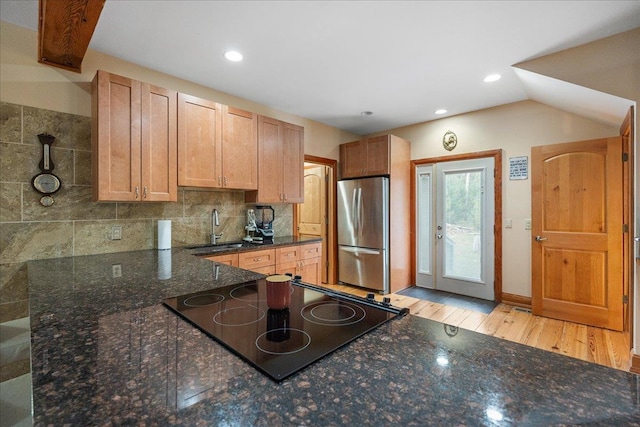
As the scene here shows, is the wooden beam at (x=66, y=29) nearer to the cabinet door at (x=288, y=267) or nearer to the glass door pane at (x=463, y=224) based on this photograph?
the cabinet door at (x=288, y=267)

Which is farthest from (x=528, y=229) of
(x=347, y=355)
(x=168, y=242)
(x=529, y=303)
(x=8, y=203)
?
(x=8, y=203)

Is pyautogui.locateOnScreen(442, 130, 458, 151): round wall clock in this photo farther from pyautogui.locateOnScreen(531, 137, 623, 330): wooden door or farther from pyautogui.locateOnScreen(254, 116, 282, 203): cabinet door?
pyautogui.locateOnScreen(254, 116, 282, 203): cabinet door

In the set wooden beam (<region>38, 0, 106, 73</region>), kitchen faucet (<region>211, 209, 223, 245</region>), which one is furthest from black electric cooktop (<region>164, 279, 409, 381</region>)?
kitchen faucet (<region>211, 209, 223, 245</region>)

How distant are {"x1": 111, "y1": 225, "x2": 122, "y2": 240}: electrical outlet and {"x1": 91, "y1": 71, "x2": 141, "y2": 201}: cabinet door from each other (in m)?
0.34

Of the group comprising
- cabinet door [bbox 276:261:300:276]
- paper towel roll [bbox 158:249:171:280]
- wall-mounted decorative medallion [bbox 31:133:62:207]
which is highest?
wall-mounted decorative medallion [bbox 31:133:62:207]

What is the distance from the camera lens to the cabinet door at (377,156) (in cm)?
411

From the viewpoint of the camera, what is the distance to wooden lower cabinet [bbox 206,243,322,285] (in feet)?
9.12

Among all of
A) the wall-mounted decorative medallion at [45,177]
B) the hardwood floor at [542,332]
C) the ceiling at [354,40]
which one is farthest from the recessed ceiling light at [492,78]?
the wall-mounted decorative medallion at [45,177]

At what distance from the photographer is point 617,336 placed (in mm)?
2766

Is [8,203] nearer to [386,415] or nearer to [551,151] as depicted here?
[386,415]

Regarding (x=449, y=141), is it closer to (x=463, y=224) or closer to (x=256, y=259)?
(x=463, y=224)

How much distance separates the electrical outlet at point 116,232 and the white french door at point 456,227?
150 inches

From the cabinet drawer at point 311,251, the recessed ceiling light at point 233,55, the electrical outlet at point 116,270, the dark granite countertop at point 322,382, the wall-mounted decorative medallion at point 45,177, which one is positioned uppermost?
the recessed ceiling light at point 233,55

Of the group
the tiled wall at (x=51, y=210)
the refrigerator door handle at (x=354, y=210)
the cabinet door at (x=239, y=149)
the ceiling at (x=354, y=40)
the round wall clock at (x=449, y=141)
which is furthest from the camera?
the refrigerator door handle at (x=354, y=210)
